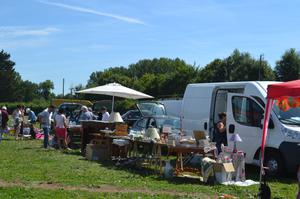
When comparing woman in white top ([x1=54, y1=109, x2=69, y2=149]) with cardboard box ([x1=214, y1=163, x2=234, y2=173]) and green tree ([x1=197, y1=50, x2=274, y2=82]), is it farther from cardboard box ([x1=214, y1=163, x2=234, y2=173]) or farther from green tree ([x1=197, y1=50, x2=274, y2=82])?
green tree ([x1=197, y1=50, x2=274, y2=82])

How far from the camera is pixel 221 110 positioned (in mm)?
16312

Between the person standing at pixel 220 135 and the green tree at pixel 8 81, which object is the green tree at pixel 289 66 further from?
the green tree at pixel 8 81

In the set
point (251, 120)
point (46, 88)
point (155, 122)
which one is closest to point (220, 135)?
point (251, 120)

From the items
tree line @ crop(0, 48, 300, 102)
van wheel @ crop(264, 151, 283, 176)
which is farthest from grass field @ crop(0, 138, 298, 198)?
tree line @ crop(0, 48, 300, 102)

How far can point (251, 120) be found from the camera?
14.1 m

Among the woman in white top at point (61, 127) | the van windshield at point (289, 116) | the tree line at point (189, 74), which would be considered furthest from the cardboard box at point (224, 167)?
the tree line at point (189, 74)

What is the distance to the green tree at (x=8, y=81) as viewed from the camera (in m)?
97.7

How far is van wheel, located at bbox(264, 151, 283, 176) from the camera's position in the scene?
13172mm

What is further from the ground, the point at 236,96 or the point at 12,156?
the point at 236,96

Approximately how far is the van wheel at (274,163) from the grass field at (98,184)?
0.31 meters

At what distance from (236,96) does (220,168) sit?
131 inches

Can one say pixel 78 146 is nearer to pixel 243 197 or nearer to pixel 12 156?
pixel 12 156

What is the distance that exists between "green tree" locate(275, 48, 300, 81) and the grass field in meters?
40.3

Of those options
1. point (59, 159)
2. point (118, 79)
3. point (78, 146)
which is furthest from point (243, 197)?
point (118, 79)
